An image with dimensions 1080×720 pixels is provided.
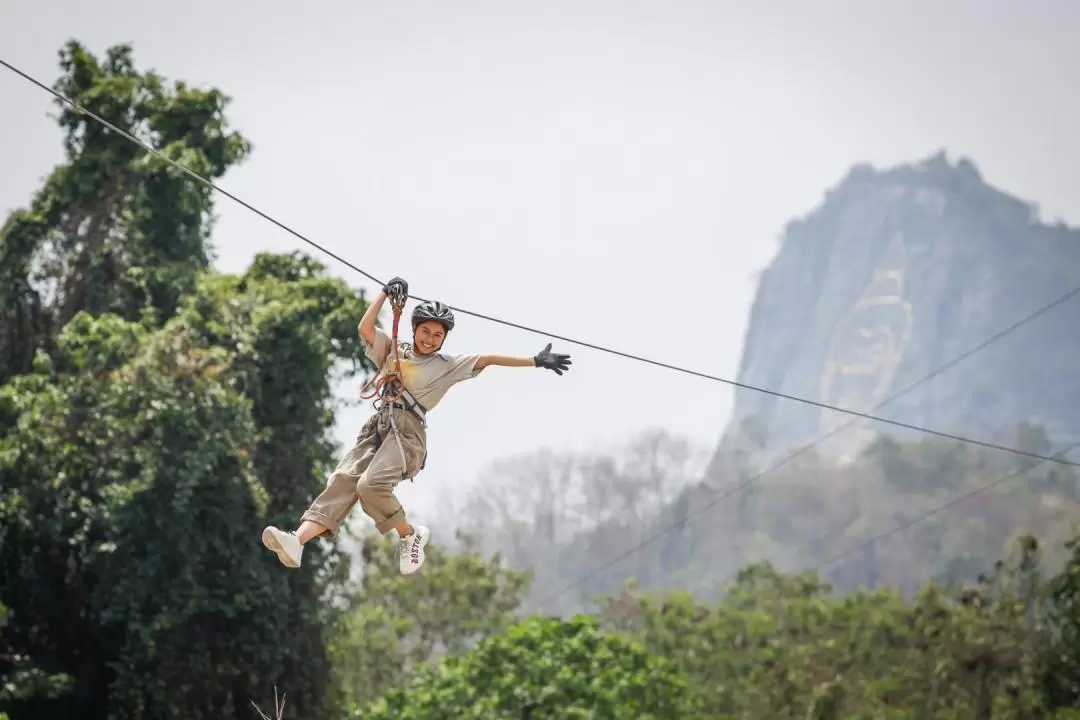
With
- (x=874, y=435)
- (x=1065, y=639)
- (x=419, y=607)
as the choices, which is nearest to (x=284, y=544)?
(x=1065, y=639)

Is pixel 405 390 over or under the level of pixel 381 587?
under

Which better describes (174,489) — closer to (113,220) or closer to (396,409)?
(113,220)

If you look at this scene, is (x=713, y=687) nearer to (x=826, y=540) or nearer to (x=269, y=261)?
(x=269, y=261)

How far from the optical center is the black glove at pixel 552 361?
8.67 m

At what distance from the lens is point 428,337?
29.2 feet

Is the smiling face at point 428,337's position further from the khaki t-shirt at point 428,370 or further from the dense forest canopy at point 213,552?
the dense forest canopy at point 213,552

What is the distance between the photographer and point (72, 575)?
89.7 ft

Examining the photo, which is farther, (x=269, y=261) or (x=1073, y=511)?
(x=1073, y=511)

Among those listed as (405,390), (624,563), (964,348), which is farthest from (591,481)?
(405,390)

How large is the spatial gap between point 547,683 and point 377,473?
701 inches

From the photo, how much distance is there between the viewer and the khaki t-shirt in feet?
29.1

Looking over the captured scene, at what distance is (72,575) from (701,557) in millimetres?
99293

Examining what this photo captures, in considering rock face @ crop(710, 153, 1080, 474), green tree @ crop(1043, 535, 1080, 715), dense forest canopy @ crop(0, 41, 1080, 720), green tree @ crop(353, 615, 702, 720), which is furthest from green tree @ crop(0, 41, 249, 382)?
rock face @ crop(710, 153, 1080, 474)

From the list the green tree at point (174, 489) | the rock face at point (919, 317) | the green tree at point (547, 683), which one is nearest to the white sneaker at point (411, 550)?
the green tree at point (174, 489)
